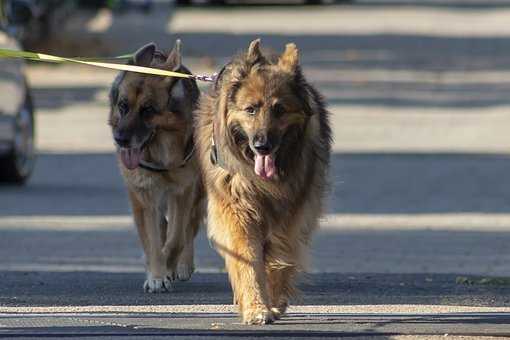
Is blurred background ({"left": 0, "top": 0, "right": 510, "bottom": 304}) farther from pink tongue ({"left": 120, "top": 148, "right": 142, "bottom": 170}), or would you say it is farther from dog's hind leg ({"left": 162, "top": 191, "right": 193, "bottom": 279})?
pink tongue ({"left": 120, "top": 148, "right": 142, "bottom": 170})

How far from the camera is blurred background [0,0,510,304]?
45.8 ft

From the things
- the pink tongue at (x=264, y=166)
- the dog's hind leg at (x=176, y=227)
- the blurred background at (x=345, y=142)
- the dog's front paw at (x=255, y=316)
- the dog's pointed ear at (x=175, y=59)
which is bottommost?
the blurred background at (x=345, y=142)

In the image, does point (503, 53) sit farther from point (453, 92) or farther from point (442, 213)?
point (442, 213)

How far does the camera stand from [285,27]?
50.5 meters

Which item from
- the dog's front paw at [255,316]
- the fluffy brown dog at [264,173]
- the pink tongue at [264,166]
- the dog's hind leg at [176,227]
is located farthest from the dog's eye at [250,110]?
the dog's hind leg at [176,227]

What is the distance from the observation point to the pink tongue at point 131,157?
35.6 feet

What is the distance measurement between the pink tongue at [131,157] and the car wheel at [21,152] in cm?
767

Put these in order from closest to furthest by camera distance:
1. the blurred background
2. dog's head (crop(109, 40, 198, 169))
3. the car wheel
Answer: dog's head (crop(109, 40, 198, 169)) → the blurred background → the car wheel

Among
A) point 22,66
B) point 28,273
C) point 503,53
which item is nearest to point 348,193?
point 22,66

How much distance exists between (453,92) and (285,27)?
17739 mm

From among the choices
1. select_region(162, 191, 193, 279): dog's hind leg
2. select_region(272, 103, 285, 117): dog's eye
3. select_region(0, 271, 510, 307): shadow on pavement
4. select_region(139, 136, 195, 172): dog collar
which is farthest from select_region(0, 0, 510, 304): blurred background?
select_region(272, 103, 285, 117): dog's eye

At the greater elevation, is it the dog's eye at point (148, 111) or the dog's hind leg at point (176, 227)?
the dog's eye at point (148, 111)

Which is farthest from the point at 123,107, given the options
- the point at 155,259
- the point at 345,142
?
the point at 345,142

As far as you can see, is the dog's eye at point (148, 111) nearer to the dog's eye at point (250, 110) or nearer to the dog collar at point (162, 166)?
the dog collar at point (162, 166)
